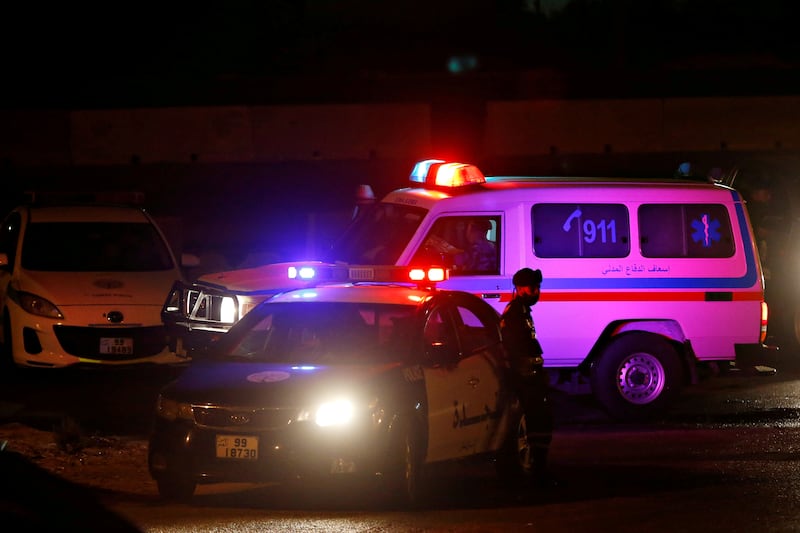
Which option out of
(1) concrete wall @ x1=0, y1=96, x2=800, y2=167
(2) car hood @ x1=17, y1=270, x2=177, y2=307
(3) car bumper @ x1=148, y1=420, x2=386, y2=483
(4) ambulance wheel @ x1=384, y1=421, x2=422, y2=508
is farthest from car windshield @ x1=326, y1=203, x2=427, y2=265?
(1) concrete wall @ x1=0, y1=96, x2=800, y2=167

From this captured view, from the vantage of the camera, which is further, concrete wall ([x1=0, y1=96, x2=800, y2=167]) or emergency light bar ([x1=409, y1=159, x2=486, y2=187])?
concrete wall ([x1=0, y1=96, x2=800, y2=167])

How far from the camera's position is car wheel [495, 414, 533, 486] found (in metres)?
9.98

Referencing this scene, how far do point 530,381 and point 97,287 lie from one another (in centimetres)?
631

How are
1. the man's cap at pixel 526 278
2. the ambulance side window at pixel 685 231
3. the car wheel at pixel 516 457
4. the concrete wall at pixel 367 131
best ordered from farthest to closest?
the concrete wall at pixel 367 131
the ambulance side window at pixel 685 231
the man's cap at pixel 526 278
the car wheel at pixel 516 457

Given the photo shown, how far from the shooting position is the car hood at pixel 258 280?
1302 centimetres

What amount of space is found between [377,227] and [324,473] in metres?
5.22

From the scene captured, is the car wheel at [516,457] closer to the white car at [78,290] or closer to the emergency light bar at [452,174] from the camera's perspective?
the emergency light bar at [452,174]

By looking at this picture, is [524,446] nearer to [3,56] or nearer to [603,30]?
[3,56]

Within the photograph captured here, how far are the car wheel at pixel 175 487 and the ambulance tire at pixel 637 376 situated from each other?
5034 millimetres


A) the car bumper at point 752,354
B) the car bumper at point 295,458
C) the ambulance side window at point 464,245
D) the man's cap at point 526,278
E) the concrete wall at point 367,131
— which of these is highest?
the concrete wall at point 367,131

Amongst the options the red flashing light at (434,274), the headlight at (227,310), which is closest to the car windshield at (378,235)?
the headlight at (227,310)

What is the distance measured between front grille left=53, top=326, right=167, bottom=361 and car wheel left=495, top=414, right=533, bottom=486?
5.53m

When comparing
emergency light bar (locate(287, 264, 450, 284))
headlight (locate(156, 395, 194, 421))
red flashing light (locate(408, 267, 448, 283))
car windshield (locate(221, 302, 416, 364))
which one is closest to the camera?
headlight (locate(156, 395, 194, 421))

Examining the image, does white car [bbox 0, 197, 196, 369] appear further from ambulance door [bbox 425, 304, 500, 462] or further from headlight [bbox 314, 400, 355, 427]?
headlight [bbox 314, 400, 355, 427]
